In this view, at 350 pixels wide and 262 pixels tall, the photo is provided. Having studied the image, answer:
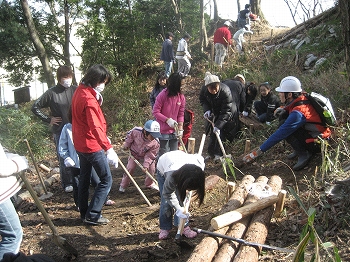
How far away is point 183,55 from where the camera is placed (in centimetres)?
1283

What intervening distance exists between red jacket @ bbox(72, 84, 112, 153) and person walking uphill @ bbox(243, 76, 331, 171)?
246 cm

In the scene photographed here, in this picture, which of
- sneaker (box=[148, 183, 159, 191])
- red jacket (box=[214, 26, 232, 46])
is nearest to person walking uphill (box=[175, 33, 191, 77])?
red jacket (box=[214, 26, 232, 46])

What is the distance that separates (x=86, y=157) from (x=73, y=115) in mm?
504

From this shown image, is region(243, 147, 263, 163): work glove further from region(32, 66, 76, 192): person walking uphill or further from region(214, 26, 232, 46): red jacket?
region(214, 26, 232, 46): red jacket

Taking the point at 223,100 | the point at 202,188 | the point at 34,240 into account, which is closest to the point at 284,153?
the point at 223,100

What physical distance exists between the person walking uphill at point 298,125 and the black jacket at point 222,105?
100 cm

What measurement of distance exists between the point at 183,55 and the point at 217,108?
23.0 feet

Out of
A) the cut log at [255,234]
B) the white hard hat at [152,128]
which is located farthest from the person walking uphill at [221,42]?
the cut log at [255,234]

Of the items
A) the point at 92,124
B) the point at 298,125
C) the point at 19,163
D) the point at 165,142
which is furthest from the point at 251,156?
the point at 19,163

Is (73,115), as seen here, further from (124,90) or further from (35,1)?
(35,1)

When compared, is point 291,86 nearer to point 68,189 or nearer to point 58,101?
point 58,101

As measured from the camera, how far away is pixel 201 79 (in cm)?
1298

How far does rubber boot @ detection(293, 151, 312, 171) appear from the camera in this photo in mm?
5172

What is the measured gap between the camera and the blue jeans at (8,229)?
2.75 metres
